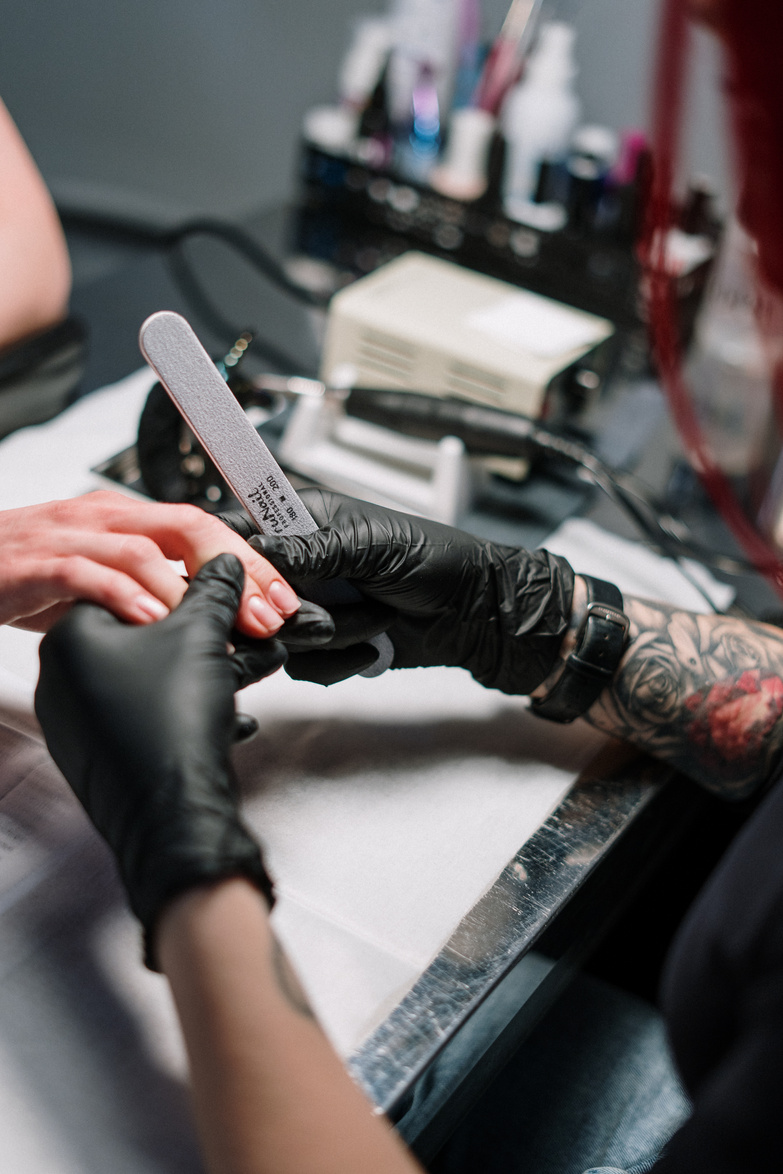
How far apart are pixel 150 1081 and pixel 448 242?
120 cm

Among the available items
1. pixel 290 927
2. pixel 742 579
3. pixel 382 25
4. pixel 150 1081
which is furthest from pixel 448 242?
pixel 150 1081

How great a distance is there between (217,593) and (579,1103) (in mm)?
492

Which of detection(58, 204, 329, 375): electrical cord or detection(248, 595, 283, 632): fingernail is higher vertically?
detection(248, 595, 283, 632): fingernail

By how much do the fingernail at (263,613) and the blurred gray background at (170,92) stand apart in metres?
1.53

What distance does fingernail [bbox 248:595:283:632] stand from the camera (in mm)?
591

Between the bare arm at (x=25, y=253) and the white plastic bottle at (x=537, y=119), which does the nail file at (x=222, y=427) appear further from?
the white plastic bottle at (x=537, y=119)

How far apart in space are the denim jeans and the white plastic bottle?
1058 mm

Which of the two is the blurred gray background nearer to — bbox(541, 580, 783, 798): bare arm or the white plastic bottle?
the white plastic bottle

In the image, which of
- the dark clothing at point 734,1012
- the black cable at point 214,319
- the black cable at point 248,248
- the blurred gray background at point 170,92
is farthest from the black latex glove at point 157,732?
the blurred gray background at point 170,92

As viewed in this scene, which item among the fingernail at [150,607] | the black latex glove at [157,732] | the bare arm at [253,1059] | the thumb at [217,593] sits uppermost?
the thumb at [217,593]

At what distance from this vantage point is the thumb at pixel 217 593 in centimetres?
56

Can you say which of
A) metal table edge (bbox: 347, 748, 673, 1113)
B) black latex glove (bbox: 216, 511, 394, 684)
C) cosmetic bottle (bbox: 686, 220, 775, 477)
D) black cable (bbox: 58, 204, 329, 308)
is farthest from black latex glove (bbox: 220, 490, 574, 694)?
black cable (bbox: 58, 204, 329, 308)

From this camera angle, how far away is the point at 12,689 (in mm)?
689

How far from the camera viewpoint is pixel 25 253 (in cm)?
98
